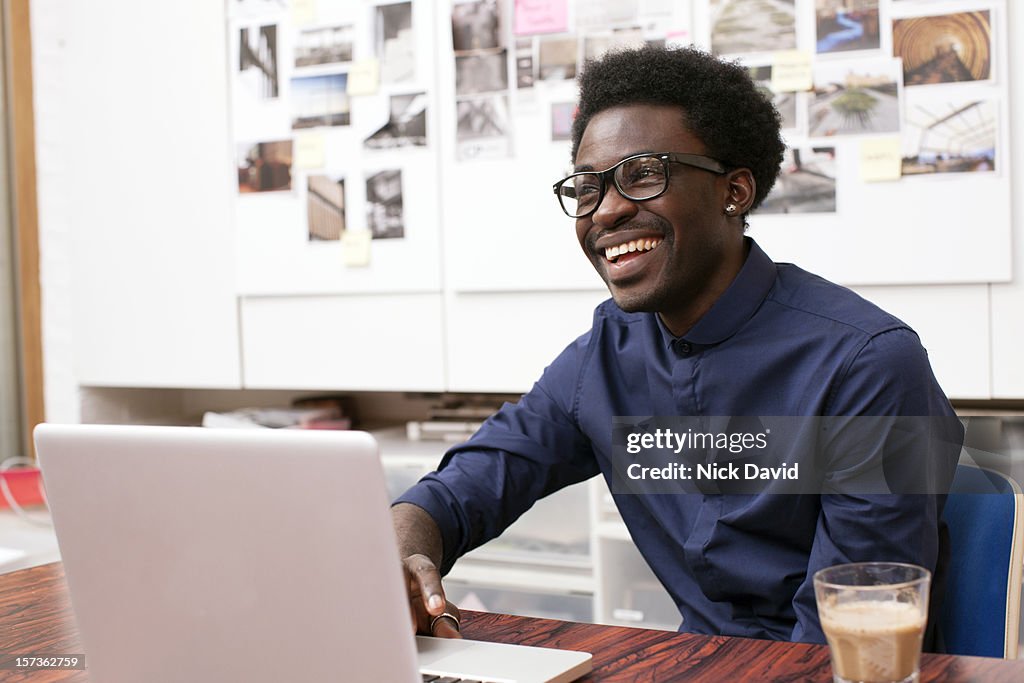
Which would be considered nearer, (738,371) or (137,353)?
(738,371)

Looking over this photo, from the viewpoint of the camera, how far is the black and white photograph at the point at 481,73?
2.46 m

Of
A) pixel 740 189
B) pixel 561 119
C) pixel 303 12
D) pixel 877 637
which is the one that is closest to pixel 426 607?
pixel 877 637

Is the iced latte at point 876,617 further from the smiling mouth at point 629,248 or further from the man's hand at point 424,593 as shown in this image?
the smiling mouth at point 629,248

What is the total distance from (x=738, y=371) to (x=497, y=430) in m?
0.33

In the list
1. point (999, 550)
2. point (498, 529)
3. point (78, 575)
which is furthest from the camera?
point (498, 529)

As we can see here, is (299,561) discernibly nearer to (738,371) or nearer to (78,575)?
(78,575)

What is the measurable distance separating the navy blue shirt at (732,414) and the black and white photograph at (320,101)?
51.6 inches

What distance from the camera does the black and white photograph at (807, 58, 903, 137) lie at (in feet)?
7.00

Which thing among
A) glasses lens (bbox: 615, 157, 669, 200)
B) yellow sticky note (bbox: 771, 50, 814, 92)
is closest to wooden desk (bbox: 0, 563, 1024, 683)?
glasses lens (bbox: 615, 157, 669, 200)

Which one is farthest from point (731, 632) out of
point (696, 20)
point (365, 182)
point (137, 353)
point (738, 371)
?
point (137, 353)

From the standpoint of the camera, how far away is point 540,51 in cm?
243

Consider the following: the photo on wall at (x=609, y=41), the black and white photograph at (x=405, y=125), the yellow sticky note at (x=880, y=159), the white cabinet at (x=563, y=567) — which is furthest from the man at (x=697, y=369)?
the black and white photograph at (x=405, y=125)

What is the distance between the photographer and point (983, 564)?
122 centimetres

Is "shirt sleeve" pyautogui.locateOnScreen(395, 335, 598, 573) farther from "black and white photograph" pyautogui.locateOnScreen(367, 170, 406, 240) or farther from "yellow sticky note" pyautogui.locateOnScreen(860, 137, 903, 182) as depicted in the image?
"black and white photograph" pyautogui.locateOnScreen(367, 170, 406, 240)
